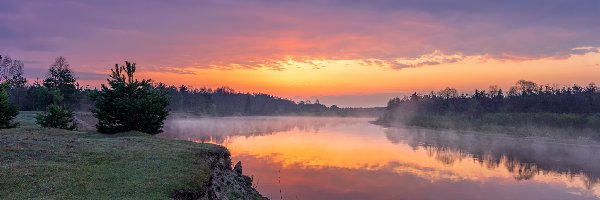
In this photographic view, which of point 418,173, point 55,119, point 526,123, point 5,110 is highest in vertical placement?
point 5,110

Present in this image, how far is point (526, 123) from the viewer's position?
112 metres

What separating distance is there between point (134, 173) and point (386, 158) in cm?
4089

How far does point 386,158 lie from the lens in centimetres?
5338

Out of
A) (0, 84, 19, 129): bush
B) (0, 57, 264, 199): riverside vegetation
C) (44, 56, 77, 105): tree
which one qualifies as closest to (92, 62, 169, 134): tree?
(0, 57, 264, 199): riverside vegetation

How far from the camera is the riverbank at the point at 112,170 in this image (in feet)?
47.8

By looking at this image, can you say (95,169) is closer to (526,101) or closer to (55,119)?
(55,119)

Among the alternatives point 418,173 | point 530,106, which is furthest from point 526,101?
point 418,173

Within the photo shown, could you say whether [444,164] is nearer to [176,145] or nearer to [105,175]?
[176,145]

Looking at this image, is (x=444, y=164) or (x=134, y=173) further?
(x=444, y=164)

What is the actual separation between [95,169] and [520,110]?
472ft

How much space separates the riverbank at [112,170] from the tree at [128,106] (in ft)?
21.7

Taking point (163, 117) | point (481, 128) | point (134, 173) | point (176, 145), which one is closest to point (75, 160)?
point (134, 173)

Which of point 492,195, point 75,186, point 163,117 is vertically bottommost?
point 492,195

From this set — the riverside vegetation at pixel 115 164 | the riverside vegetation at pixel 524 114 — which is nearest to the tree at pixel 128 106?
the riverside vegetation at pixel 115 164
